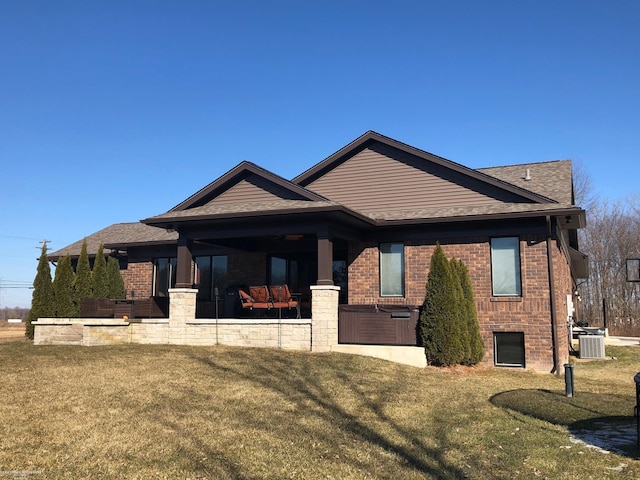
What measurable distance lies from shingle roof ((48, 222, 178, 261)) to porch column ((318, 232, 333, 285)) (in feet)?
Result: 26.6

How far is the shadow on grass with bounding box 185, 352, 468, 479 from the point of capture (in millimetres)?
6207

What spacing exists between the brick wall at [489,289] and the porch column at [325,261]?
2.39 m

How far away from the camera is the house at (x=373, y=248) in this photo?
14.5 m

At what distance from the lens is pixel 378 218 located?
1664 cm

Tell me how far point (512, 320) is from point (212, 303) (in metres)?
10.2

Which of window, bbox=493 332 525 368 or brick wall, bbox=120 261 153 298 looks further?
brick wall, bbox=120 261 153 298

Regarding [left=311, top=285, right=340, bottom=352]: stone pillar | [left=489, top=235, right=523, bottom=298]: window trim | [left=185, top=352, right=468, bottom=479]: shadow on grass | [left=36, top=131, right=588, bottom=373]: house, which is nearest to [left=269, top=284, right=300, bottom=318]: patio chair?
[left=36, top=131, right=588, bottom=373]: house

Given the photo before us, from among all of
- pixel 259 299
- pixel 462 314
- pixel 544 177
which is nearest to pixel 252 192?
pixel 259 299

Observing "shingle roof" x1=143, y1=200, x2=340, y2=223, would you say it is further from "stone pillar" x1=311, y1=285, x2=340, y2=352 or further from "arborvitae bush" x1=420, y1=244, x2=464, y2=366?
"arborvitae bush" x1=420, y1=244, x2=464, y2=366

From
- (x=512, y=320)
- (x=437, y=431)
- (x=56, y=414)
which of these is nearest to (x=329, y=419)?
(x=437, y=431)

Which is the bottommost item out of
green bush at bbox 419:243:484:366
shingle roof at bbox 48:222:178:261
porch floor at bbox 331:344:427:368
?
porch floor at bbox 331:344:427:368

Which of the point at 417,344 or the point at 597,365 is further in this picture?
the point at 597,365

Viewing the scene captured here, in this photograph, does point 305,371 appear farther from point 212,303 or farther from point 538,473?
point 212,303

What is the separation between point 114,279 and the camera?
67.6 ft
